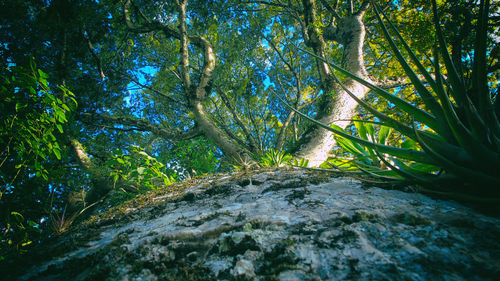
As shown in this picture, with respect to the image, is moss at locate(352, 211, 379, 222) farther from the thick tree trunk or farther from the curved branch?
the curved branch

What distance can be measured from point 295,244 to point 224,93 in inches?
300

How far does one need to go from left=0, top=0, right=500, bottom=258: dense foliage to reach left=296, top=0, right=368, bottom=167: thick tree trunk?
28 millimetres

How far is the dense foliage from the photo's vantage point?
869 mm

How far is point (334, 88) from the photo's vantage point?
3488 millimetres

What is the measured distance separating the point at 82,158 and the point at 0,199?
11.8 feet

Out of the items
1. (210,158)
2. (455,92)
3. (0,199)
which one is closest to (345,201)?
(455,92)

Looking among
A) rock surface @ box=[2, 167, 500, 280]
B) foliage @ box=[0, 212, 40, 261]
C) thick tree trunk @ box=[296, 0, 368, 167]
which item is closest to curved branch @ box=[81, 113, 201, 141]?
thick tree trunk @ box=[296, 0, 368, 167]

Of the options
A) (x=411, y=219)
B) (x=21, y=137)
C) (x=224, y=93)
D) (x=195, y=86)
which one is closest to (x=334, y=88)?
(x=195, y=86)

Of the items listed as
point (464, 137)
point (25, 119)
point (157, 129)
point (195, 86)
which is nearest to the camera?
point (464, 137)

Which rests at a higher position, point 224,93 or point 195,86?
point 224,93

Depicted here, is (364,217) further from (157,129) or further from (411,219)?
(157,129)

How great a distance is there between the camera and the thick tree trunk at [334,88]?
319 cm

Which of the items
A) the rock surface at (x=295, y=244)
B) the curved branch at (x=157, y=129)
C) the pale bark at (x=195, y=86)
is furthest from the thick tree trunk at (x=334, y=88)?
the curved branch at (x=157, y=129)

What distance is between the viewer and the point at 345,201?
85 cm
